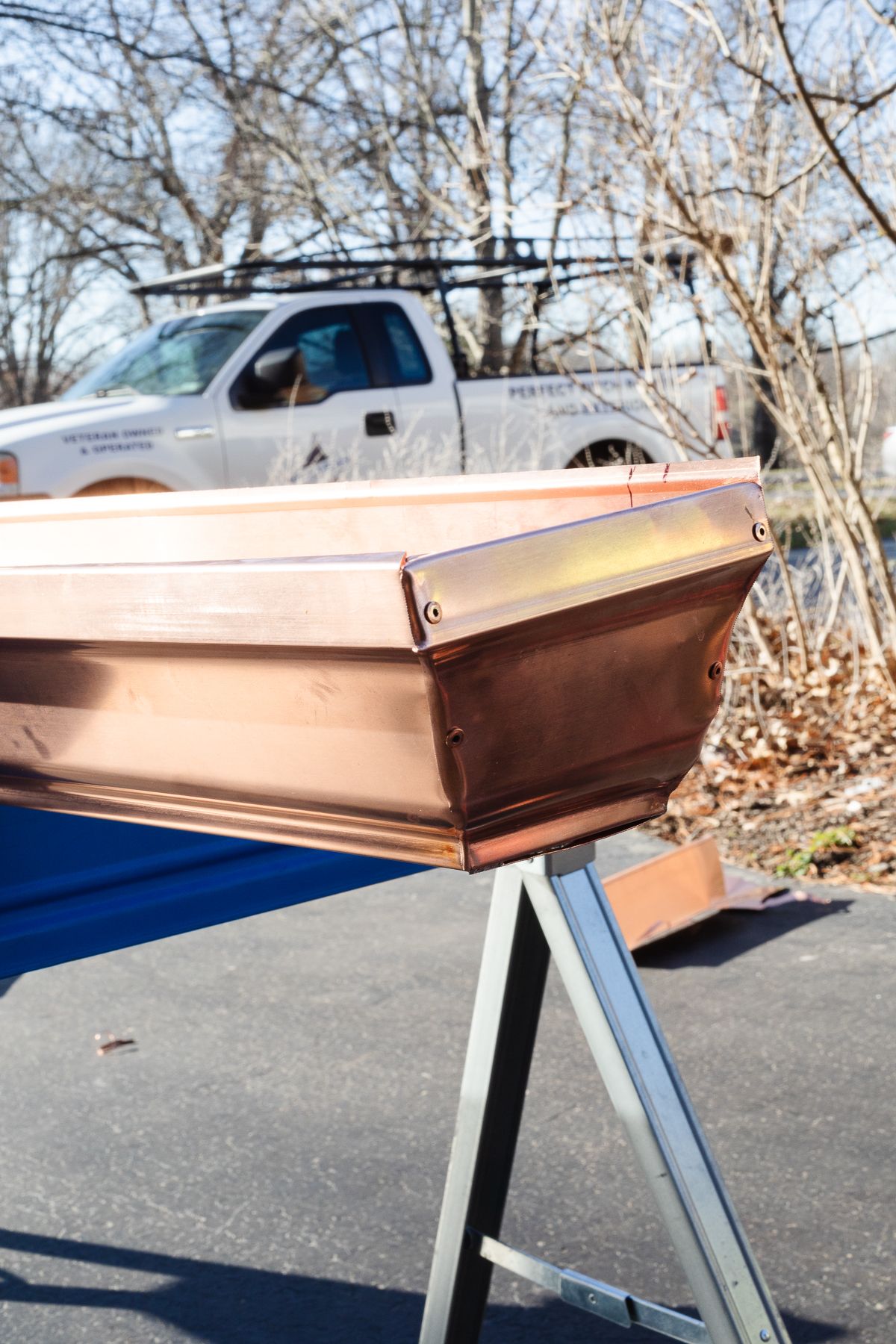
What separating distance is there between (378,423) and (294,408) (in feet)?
2.01

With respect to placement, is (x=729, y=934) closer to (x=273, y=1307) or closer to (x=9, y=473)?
(x=273, y=1307)

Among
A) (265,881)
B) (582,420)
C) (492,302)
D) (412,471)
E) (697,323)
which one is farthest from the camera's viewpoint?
(492,302)

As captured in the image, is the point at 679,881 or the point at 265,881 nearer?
the point at 265,881

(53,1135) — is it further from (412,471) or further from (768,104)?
(412,471)

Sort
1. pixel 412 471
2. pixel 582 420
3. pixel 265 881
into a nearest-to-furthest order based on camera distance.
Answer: pixel 265 881, pixel 412 471, pixel 582 420

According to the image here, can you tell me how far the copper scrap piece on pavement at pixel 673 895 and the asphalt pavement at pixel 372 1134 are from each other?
0.24 feet

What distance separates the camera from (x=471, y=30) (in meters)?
14.1

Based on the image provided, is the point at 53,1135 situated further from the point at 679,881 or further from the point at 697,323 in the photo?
the point at 697,323

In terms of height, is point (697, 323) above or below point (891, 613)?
above

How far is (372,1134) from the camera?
3072mm

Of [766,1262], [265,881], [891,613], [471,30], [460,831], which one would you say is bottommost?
[766,1262]

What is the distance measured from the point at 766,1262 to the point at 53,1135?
158 centimetres

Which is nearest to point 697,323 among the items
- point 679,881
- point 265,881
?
point 679,881

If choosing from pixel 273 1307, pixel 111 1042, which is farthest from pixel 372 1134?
pixel 111 1042
